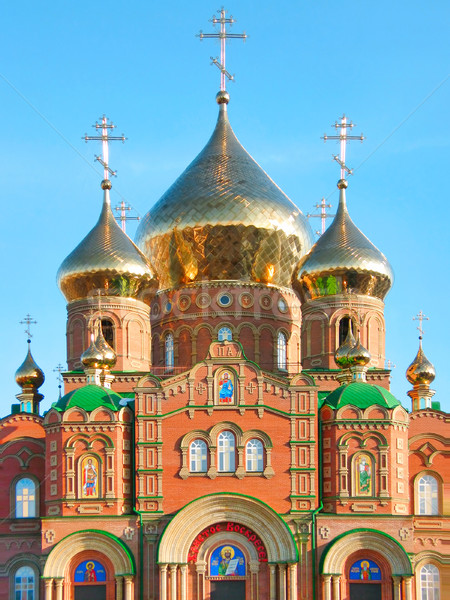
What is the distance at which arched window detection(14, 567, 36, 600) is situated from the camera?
3806 centimetres

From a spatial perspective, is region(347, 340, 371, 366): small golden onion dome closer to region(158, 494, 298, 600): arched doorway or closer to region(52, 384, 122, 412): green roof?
region(158, 494, 298, 600): arched doorway

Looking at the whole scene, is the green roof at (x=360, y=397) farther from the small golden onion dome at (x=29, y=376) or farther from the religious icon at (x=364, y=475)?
the small golden onion dome at (x=29, y=376)

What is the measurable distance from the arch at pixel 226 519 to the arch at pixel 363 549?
0.88m

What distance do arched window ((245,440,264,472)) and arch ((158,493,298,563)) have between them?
2.94 ft

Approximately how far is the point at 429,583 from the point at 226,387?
25.2ft

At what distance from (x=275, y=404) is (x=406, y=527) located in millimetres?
4624

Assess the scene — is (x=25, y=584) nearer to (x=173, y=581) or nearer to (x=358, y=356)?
(x=173, y=581)

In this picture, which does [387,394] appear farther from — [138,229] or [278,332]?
[138,229]

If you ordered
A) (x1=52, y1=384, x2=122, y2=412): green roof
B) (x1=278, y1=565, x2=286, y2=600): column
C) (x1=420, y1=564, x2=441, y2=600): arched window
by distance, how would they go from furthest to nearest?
(x1=420, y1=564, x2=441, y2=600): arched window → (x1=52, y1=384, x2=122, y2=412): green roof → (x1=278, y1=565, x2=286, y2=600): column

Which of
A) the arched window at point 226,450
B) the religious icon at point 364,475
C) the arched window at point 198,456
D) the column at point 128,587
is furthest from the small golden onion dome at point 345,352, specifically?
the column at point 128,587

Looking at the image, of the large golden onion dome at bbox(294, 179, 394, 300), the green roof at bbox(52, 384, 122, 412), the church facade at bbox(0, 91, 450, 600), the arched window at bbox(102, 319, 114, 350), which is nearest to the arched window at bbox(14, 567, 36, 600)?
the church facade at bbox(0, 91, 450, 600)

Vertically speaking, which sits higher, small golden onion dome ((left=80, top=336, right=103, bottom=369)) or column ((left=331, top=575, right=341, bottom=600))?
small golden onion dome ((left=80, top=336, right=103, bottom=369))

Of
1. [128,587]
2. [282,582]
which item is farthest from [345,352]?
[128,587]

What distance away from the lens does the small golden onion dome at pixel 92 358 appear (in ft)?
127
